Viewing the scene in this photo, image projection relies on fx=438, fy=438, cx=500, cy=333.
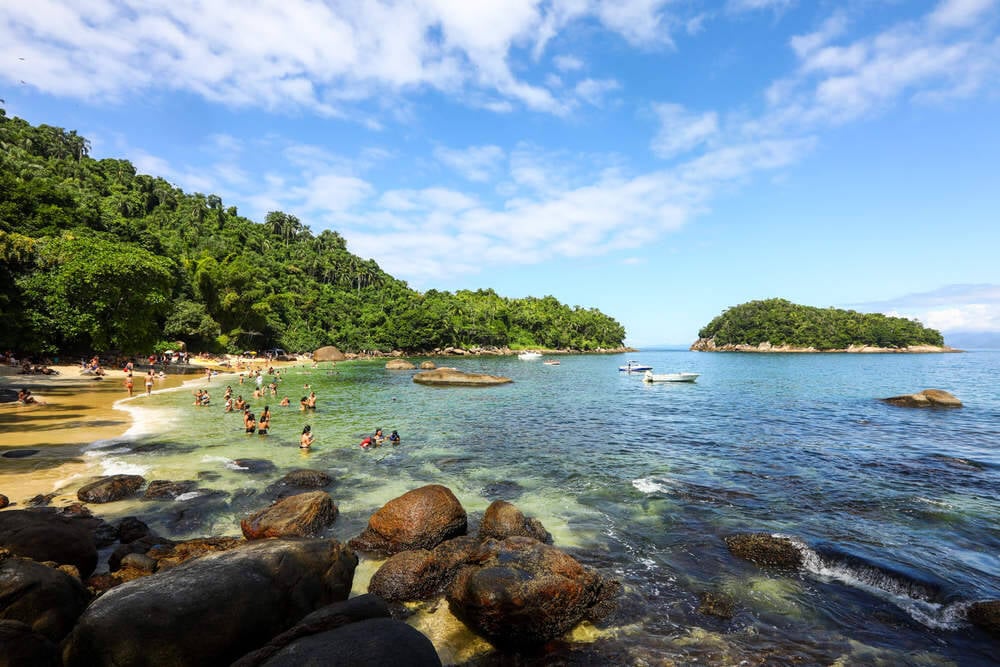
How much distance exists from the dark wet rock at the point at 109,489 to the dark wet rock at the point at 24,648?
10722 mm

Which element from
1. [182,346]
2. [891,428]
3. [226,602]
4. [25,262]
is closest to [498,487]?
[226,602]

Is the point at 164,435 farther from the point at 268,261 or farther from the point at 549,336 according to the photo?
the point at 549,336

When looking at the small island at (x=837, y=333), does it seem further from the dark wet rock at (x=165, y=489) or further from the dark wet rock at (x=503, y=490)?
the dark wet rock at (x=165, y=489)

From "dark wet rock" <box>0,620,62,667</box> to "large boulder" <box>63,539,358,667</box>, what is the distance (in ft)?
0.60

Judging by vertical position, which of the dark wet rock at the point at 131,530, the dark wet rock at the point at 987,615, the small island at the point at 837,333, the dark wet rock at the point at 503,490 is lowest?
the dark wet rock at the point at 503,490

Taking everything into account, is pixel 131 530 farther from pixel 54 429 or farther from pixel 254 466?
pixel 54 429

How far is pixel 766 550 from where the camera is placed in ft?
36.4

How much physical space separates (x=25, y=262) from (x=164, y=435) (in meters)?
38.5

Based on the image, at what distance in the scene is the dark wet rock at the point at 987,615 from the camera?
27.0ft

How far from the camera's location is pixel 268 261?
13312 centimetres

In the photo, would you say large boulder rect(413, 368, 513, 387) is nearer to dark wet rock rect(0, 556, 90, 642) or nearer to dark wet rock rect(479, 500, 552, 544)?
dark wet rock rect(479, 500, 552, 544)

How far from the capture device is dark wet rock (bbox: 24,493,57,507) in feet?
41.8

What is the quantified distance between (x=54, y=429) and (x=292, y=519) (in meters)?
21.2

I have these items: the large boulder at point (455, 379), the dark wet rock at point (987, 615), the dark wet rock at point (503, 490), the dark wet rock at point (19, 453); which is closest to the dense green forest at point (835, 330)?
the large boulder at point (455, 379)
